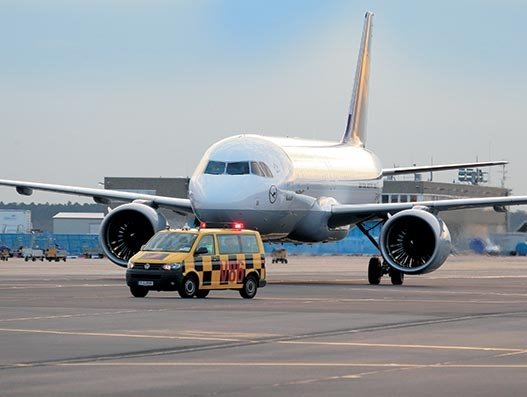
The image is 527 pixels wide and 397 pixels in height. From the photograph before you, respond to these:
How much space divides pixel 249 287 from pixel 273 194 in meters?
11.7

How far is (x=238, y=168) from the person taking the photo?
163ft

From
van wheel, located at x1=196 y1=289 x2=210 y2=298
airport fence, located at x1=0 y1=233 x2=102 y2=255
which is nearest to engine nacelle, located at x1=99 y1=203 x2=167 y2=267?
van wheel, located at x1=196 y1=289 x2=210 y2=298

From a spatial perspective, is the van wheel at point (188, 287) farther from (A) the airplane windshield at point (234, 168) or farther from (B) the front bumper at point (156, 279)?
(A) the airplane windshield at point (234, 168)

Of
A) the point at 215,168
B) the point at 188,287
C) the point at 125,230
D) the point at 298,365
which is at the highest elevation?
the point at 215,168

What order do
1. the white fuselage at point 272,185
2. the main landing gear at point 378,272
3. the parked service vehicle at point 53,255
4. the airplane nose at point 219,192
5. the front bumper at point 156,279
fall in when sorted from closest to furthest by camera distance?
the front bumper at point 156,279 < the airplane nose at point 219,192 < the white fuselage at point 272,185 < the main landing gear at point 378,272 < the parked service vehicle at point 53,255

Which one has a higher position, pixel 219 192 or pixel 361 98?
pixel 361 98

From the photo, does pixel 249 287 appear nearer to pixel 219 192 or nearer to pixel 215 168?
pixel 219 192

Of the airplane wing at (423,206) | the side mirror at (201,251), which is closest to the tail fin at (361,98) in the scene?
the airplane wing at (423,206)

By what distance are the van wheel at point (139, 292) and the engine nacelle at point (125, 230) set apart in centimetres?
1390

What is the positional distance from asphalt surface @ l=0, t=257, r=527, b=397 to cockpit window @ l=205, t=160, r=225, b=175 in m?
10.6

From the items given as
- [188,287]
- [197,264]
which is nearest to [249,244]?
[197,264]

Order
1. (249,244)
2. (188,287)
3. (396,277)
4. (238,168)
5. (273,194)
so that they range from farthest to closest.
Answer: (396,277)
(273,194)
(238,168)
(249,244)
(188,287)

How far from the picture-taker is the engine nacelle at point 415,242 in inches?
1934

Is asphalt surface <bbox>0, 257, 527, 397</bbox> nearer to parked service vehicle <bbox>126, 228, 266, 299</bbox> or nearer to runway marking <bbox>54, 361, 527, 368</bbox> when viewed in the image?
runway marking <bbox>54, 361, 527, 368</bbox>
